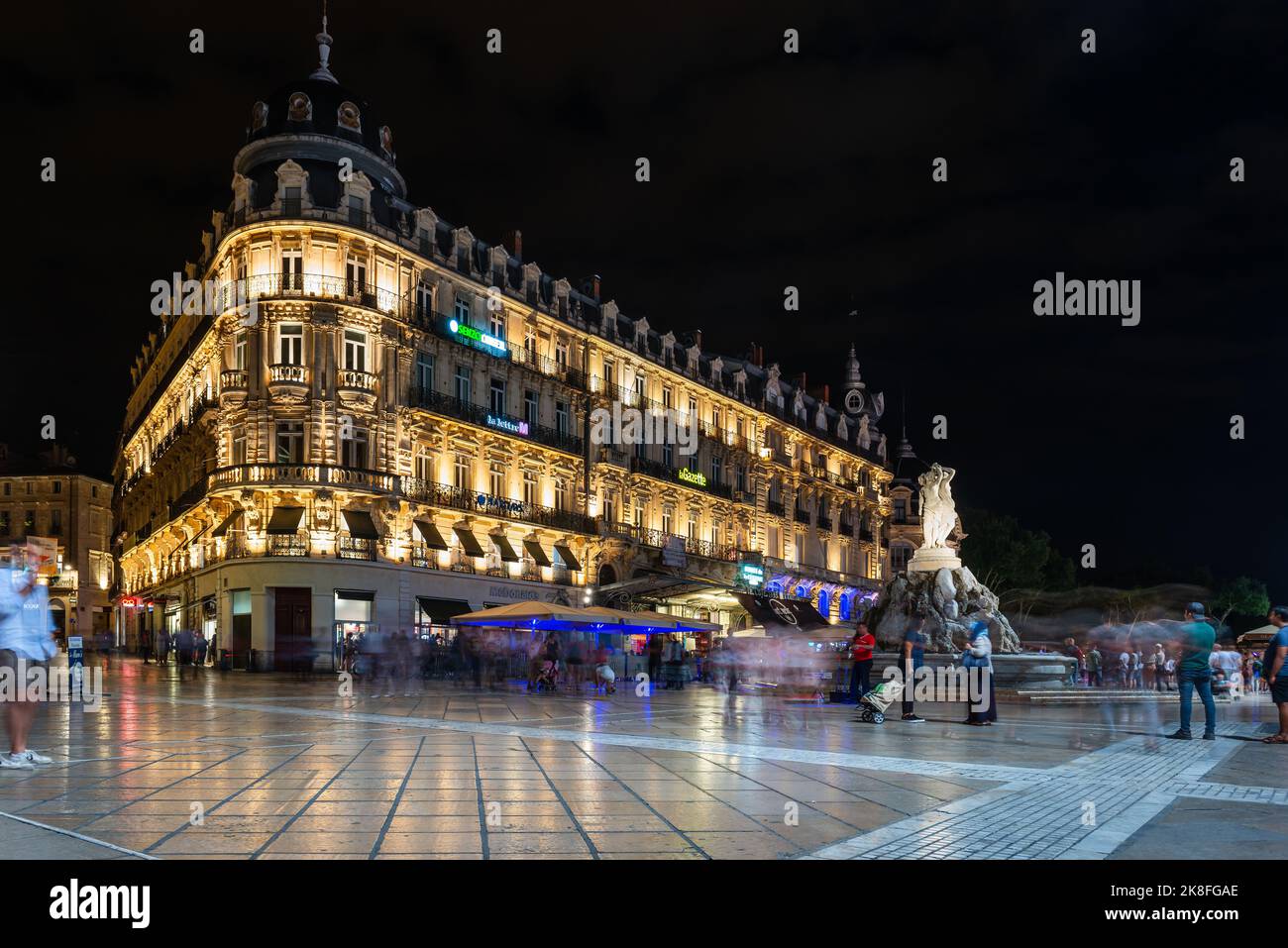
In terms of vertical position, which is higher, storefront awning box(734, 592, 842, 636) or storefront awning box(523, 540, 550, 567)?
storefront awning box(523, 540, 550, 567)

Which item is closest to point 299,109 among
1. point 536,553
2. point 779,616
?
point 536,553

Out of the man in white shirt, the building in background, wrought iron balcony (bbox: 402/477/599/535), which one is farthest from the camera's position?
the building in background

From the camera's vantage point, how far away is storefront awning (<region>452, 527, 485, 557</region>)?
43312 mm

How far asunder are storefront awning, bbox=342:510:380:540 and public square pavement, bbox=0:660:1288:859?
2338cm

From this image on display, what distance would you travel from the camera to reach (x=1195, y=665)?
45.1 feet

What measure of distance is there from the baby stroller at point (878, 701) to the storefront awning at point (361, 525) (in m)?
26.9

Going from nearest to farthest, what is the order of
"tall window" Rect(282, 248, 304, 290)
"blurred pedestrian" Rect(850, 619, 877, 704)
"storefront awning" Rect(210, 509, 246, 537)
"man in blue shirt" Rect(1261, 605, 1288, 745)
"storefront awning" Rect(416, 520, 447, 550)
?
1. "man in blue shirt" Rect(1261, 605, 1288, 745)
2. "blurred pedestrian" Rect(850, 619, 877, 704)
3. "storefront awning" Rect(210, 509, 246, 537)
4. "tall window" Rect(282, 248, 304, 290)
5. "storefront awning" Rect(416, 520, 447, 550)

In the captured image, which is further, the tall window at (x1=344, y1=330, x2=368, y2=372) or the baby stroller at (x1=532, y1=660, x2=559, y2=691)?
the tall window at (x1=344, y1=330, x2=368, y2=372)

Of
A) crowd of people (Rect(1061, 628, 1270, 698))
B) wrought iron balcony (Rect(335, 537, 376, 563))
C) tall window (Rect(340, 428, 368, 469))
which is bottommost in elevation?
crowd of people (Rect(1061, 628, 1270, 698))

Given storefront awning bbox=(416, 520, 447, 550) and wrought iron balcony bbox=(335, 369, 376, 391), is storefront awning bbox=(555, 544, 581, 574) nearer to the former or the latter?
storefront awning bbox=(416, 520, 447, 550)

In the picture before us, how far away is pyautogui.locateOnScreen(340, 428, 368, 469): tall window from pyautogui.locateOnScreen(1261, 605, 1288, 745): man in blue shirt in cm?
3237

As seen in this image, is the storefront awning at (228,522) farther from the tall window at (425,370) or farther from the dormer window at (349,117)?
the dormer window at (349,117)

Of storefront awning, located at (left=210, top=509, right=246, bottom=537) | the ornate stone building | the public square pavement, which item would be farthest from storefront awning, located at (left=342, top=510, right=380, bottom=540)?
the public square pavement
